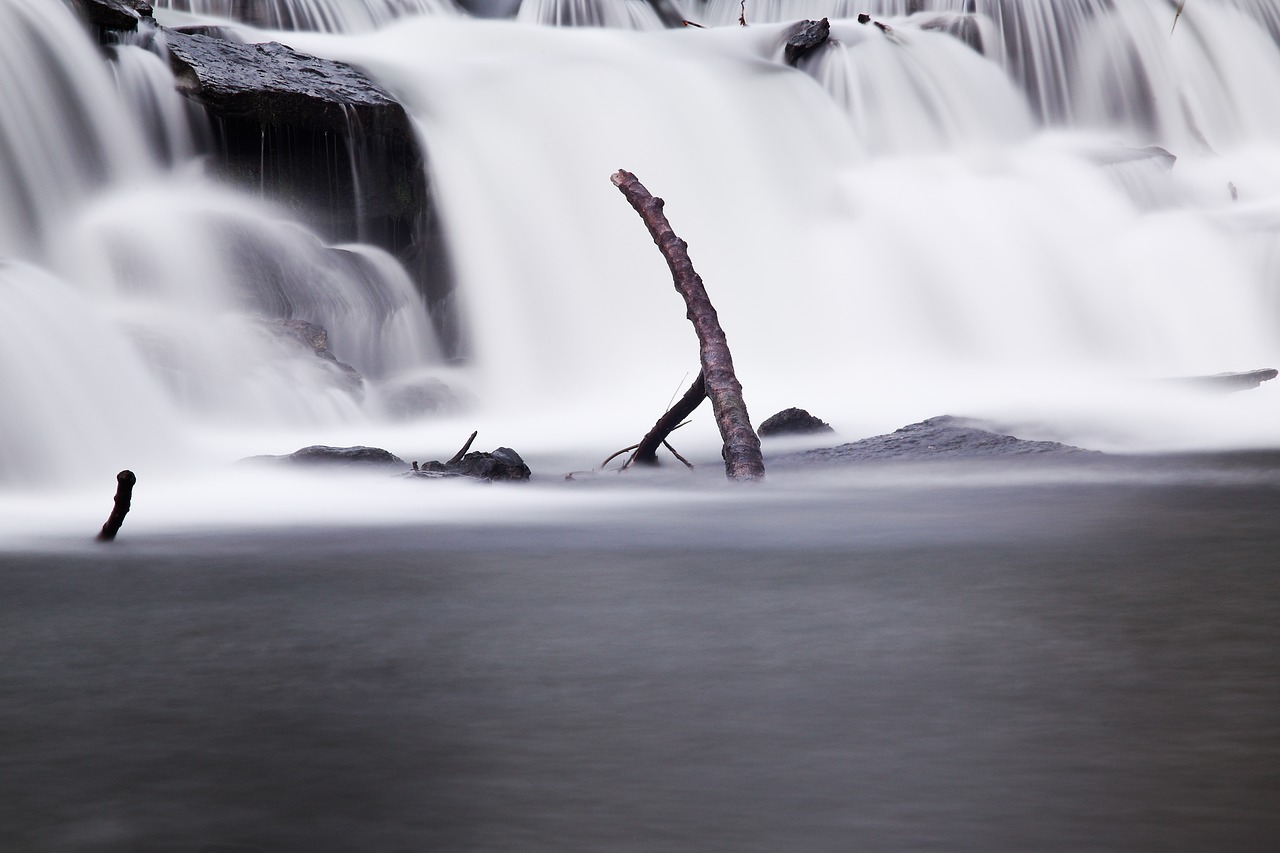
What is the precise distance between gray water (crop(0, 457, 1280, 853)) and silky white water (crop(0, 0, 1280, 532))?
2163 mm

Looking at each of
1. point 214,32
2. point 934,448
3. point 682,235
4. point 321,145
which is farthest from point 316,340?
point 934,448

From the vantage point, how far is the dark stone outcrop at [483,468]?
6.43 m

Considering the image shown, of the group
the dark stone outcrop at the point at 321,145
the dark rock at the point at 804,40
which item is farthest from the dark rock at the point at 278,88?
the dark rock at the point at 804,40

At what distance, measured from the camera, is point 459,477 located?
21.0 feet

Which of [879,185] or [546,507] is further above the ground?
[879,185]

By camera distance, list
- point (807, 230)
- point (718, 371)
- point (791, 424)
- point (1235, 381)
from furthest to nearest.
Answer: point (807, 230) < point (1235, 381) < point (791, 424) < point (718, 371)

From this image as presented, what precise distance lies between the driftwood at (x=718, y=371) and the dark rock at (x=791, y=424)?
1.77 meters

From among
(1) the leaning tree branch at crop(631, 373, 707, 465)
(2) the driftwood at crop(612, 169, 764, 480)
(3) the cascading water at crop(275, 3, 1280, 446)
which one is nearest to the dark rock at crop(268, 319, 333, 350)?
(3) the cascading water at crop(275, 3, 1280, 446)

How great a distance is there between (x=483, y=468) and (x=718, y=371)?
1121 millimetres

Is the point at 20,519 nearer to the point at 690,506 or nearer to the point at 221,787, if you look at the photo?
the point at 690,506

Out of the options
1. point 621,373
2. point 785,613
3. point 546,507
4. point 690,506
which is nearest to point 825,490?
point 690,506

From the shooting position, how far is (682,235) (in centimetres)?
1309

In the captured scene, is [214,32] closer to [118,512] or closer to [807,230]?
[807,230]

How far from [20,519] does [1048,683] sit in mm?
4103
